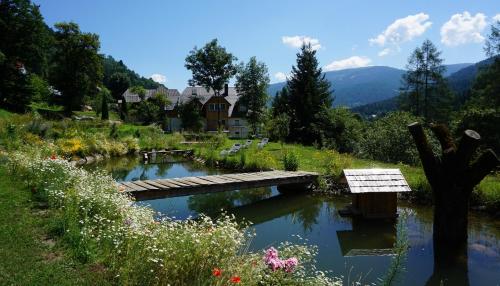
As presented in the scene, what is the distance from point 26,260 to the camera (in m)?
5.06

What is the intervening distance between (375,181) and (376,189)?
0.29 m

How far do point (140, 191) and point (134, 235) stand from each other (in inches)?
239

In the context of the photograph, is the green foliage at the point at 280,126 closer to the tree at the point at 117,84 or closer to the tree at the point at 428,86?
the tree at the point at 428,86

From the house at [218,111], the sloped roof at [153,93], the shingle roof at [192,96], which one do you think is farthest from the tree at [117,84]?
the house at [218,111]

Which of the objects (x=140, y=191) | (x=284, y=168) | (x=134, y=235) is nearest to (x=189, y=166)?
(x=284, y=168)

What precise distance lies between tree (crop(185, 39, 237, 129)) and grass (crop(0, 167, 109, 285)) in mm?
41779

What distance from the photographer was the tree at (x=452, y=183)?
777cm

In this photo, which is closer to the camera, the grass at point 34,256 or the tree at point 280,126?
the grass at point 34,256

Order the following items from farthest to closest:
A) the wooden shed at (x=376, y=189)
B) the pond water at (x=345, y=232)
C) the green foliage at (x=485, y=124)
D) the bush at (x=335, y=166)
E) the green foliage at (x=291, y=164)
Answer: the green foliage at (x=485, y=124) < the green foliage at (x=291, y=164) < the bush at (x=335, y=166) < the wooden shed at (x=376, y=189) < the pond water at (x=345, y=232)

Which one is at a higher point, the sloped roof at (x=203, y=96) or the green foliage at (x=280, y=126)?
the sloped roof at (x=203, y=96)

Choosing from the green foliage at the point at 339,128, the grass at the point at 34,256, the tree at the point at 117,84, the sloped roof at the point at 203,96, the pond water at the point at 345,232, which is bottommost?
the pond water at the point at 345,232

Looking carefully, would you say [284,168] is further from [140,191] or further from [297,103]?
[297,103]

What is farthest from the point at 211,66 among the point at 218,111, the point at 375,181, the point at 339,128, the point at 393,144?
the point at 375,181

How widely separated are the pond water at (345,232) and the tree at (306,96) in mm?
18309
